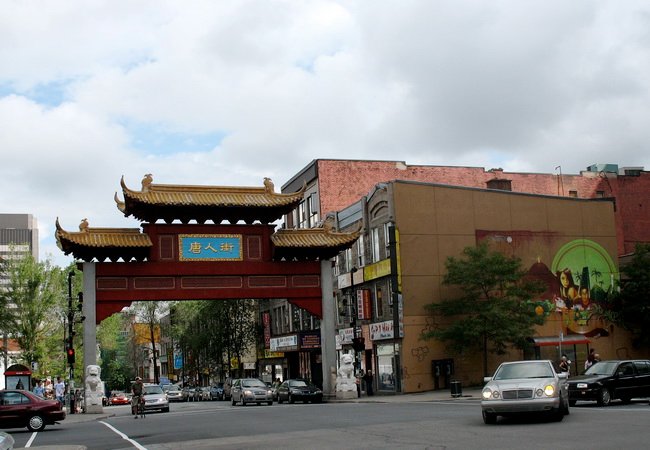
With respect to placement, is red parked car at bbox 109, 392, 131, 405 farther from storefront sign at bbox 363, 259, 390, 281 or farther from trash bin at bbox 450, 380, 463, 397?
trash bin at bbox 450, 380, 463, 397

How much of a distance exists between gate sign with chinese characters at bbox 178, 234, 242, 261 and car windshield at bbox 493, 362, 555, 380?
900 inches

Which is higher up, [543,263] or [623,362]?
[543,263]

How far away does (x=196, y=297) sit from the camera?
40844 mm

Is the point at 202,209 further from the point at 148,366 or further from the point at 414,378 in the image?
the point at 148,366

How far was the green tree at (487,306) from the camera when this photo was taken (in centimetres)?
4166

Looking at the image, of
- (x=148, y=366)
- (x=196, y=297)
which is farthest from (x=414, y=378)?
(x=148, y=366)

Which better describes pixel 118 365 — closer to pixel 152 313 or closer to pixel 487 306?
pixel 152 313

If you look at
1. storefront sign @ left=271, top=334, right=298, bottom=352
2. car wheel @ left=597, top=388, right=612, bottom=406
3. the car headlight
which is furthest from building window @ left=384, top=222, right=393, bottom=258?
the car headlight

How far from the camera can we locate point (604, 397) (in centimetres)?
2595

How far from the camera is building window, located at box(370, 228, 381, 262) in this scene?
48594 millimetres

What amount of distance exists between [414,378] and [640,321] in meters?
14.5

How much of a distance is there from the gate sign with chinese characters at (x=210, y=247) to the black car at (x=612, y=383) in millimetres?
19687

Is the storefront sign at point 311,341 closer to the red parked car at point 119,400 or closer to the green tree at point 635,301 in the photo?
the green tree at point 635,301

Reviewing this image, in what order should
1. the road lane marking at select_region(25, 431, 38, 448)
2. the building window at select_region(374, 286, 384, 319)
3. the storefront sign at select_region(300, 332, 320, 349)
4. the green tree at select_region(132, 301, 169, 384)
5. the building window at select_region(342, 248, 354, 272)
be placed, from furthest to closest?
the green tree at select_region(132, 301, 169, 384)
the storefront sign at select_region(300, 332, 320, 349)
the building window at select_region(342, 248, 354, 272)
the building window at select_region(374, 286, 384, 319)
the road lane marking at select_region(25, 431, 38, 448)
